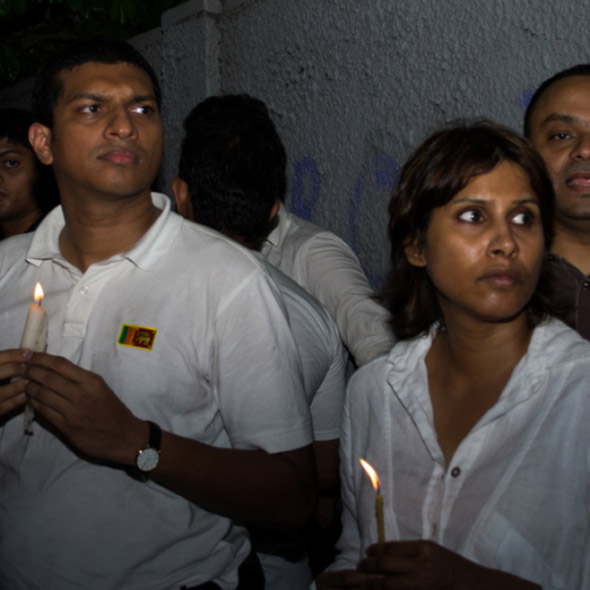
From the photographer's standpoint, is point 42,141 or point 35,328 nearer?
point 35,328

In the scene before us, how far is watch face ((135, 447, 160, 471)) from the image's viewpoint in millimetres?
1877

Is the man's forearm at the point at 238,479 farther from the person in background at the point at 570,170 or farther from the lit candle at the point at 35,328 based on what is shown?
the person in background at the point at 570,170

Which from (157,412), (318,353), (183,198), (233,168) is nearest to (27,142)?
(183,198)

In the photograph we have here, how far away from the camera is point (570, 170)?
2377 mm

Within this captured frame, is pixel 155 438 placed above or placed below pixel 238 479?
above

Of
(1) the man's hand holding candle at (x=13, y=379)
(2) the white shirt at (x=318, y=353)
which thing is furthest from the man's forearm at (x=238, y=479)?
(2) the white shirt at (x=318, y=353)

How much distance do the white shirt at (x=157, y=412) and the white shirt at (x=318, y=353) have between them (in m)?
0.40

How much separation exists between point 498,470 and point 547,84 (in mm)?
1477

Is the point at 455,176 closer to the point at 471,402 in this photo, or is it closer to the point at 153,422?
the point at 471,402

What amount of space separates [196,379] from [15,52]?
566 centimetres

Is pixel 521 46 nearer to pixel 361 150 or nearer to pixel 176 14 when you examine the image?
pixel 361 150

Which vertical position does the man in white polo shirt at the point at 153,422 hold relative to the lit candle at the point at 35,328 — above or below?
below

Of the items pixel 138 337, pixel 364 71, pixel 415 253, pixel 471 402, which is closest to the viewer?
pixel 471 402

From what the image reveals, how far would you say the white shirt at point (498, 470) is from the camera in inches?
63.2
